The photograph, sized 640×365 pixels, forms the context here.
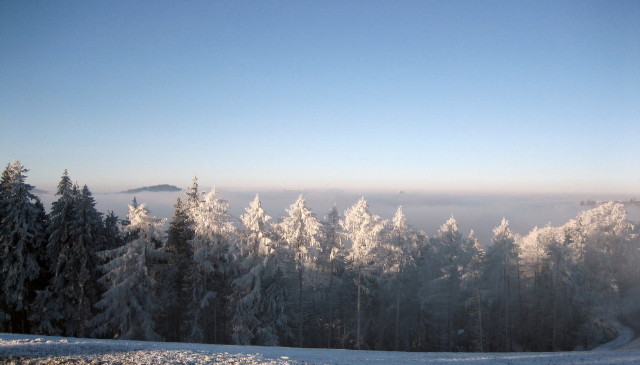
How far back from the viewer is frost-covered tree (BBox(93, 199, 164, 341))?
945 inches

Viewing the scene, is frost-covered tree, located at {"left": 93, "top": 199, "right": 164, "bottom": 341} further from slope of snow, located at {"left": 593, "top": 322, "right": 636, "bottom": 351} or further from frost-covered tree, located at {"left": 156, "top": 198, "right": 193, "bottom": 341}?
slope of snow, located at {"left": 593, "top": 322, "right": 636, "bottom": 351}

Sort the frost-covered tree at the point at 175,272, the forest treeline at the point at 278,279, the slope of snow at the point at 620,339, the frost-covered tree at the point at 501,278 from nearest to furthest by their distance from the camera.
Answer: the forest treeline at the point at 278,279
the frost-covered tree at the point at 175,272
the slope of snow at the point at 620,339
the frost-covered tree at the point at 501,278

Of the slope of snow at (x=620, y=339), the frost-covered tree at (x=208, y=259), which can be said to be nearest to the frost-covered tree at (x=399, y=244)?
the frost-covered tree at (x=208, y=259)

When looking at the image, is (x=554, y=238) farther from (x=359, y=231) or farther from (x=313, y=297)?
(x=313, y=297)

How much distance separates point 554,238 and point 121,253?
41.1 meters

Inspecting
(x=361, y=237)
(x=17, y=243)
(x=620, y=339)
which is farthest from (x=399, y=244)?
(x=17, y=243)

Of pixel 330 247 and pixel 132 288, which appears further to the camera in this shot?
pixel 330 247

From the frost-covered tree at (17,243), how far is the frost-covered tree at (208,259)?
36.1ft

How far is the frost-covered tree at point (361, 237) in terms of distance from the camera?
1156 inches

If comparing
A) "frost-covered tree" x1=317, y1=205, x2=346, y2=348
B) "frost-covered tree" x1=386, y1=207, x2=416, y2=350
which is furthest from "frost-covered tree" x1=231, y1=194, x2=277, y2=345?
"frost-covered tree" x1=386, y1=207, x2=416, y2=350

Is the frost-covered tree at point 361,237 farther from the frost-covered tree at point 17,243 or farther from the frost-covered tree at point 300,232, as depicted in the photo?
the frost-covered tree at point 17,243

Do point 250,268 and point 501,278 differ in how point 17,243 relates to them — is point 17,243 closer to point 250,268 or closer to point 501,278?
point 250,268

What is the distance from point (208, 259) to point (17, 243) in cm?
1324

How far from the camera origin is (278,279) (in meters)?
27.8
